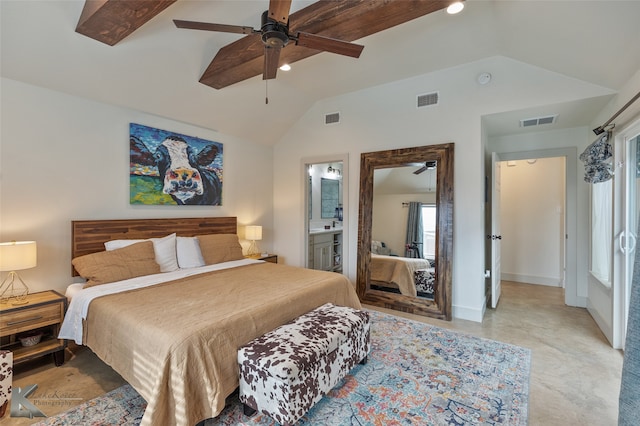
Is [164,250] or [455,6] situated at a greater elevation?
[455,6]

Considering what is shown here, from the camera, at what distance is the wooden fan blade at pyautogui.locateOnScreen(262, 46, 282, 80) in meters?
2.10

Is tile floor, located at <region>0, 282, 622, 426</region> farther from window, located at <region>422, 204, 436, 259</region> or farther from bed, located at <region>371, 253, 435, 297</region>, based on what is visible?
window, located at <region>422, 204, 436, 259</region>

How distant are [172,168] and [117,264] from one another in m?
1.45

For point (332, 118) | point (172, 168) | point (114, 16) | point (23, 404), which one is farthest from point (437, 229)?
point (23, 404)

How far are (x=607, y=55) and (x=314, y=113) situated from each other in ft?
11.4

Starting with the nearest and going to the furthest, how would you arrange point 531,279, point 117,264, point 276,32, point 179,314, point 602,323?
point 276,32, point 179,314, point 117,264, point 602,323, point 531,279

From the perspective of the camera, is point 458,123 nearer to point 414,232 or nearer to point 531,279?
point 414,232

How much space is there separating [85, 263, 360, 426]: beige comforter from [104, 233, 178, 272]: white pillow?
656mm

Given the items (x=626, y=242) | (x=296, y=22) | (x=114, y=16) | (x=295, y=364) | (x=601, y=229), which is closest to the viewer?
(x=295, y=364)

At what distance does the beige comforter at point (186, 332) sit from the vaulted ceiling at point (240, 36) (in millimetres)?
2214

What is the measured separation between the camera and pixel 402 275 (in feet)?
13.3

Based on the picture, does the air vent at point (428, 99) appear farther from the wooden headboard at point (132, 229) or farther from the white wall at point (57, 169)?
the white wall at point (57, 169)

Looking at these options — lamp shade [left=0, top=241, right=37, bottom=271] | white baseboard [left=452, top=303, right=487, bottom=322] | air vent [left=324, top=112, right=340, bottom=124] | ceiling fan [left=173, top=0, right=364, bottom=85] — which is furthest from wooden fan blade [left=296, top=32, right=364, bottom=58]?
white baseboard [left=452, top=303, right=487, bottom=322]

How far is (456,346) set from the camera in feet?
9.32
